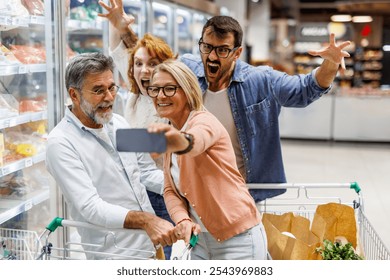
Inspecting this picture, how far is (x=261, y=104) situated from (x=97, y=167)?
754 mm

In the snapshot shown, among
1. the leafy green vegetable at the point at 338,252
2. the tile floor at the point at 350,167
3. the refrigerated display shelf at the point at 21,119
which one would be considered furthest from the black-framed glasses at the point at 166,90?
the tile floor at the point at 350,167

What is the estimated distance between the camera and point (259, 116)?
2293mm

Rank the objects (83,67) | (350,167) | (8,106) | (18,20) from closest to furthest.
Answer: (83,67)
(18,20)
(8,106)
(350,167)

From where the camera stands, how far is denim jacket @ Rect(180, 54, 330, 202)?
7.23 feet

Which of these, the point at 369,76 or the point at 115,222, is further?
the point at 369,76

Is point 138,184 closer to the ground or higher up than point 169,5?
closer to the ground

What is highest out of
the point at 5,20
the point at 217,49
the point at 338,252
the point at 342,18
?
the point at 342,18

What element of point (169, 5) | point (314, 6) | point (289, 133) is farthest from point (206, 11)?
point (314, 6)

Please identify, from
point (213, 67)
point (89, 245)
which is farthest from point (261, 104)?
point (89, 245)

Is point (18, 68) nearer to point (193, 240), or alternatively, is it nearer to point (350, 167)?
point (193, 240)

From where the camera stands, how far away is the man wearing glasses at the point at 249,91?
2.00 metres

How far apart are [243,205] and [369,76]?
1517 cm
